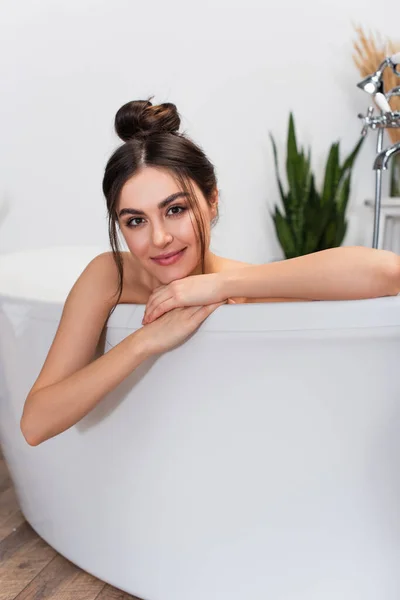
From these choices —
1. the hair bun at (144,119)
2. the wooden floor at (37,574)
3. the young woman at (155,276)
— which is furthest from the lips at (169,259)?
the wooden floor at (37,574)

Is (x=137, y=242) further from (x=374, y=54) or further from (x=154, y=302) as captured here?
(x=374, y=54)

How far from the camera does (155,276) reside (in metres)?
1.29

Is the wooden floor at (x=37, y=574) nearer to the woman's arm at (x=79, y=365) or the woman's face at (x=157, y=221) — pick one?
the woman's arm at (x=79, y=365)

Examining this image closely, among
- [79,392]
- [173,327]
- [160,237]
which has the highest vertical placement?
[160,237]

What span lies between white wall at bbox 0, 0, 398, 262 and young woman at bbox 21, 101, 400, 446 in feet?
5.65

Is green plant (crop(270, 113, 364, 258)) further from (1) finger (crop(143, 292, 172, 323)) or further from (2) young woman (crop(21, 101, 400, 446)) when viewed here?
(1) finger (crop(143, 292, 172, 323))

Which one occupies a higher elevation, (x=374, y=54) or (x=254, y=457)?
(x=374, y=54)

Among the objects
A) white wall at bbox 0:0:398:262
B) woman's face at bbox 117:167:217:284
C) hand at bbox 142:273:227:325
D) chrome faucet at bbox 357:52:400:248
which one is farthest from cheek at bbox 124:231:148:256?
white wall at bbox 0:0:398:262

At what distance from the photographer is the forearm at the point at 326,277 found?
1061 millimetres

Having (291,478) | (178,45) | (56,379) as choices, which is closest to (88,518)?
(56,379)

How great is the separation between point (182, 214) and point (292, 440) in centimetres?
40

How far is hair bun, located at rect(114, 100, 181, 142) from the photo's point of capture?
1.29m

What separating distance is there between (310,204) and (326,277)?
183 centimetres

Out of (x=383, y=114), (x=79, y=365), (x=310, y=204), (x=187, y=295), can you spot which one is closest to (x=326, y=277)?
(x=187, y=295)
